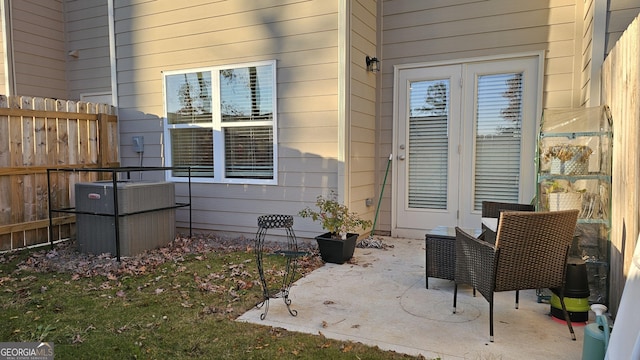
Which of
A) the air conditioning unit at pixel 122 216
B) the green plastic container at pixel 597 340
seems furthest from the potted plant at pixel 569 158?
the air conditioning unit at pixel 122 216

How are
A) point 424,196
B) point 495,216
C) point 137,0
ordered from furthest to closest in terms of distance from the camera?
point 137,0, point 424,196, point 495,216

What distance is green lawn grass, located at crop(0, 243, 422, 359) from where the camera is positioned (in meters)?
2.47

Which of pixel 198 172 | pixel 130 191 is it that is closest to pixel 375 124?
pixel 198 172

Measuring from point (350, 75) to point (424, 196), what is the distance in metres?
1.97

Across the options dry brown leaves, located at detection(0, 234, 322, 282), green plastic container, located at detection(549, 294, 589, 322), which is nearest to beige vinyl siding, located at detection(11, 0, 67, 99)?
dry brown leaves, located at detection(0, 234, 322, 282)

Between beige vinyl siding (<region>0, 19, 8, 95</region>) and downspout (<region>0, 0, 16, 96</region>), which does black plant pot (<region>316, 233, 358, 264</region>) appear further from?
beige vinyl siding (<region>0, 19, 8, 95</region>)

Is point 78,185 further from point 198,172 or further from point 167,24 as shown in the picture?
point 167,24

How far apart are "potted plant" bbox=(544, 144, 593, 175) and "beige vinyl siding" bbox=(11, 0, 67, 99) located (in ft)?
29.0

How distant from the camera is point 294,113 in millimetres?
5203

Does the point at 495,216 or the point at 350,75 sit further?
the point at 350,75

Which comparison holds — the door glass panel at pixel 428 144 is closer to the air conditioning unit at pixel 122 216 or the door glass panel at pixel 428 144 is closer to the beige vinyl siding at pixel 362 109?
the beige vinyl siding at pixel 362 109

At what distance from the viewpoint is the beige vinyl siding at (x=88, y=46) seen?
310 inches

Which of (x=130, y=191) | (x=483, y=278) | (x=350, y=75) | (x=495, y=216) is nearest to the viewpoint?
(x=483, y=278)

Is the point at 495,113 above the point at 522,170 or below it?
above
